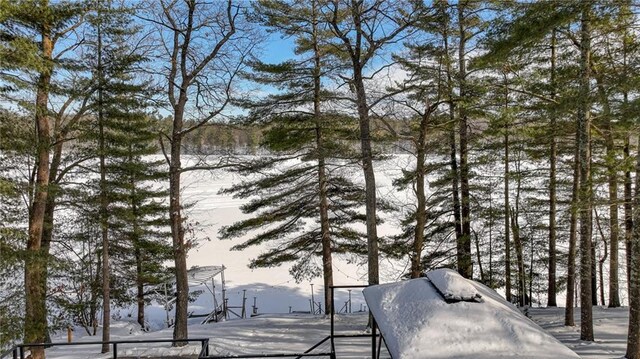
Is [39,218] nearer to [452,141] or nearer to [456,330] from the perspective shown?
[456,330]

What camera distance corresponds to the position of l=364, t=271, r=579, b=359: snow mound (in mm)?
3432

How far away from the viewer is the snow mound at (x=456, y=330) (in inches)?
135

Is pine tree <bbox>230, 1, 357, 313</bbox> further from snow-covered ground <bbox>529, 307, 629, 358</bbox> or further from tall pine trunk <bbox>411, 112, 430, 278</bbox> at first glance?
snow-covered ground <bbox>529, 307, 629, 358</bbox>

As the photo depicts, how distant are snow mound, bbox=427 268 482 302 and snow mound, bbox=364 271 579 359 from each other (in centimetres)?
1

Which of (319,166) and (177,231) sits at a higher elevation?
(319,166)

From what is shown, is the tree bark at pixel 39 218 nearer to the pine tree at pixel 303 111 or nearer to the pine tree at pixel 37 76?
the pine tree at pixel 37 76

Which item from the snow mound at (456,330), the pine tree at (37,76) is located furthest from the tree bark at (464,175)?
the pine tree at (37,76)

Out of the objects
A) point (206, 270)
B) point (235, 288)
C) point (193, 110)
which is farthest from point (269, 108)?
point (235, 288)

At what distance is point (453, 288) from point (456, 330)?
73cm

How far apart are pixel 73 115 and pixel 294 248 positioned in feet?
26.0

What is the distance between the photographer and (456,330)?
371cm

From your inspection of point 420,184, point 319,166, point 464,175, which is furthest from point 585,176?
point 319,166

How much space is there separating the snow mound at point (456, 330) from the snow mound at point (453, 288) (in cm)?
1

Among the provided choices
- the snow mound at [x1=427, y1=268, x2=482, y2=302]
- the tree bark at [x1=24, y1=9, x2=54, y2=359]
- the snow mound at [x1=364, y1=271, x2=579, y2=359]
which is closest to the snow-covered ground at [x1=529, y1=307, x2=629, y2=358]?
the snow mound at [x1=427, y1=268, x2=482, y2=302]
